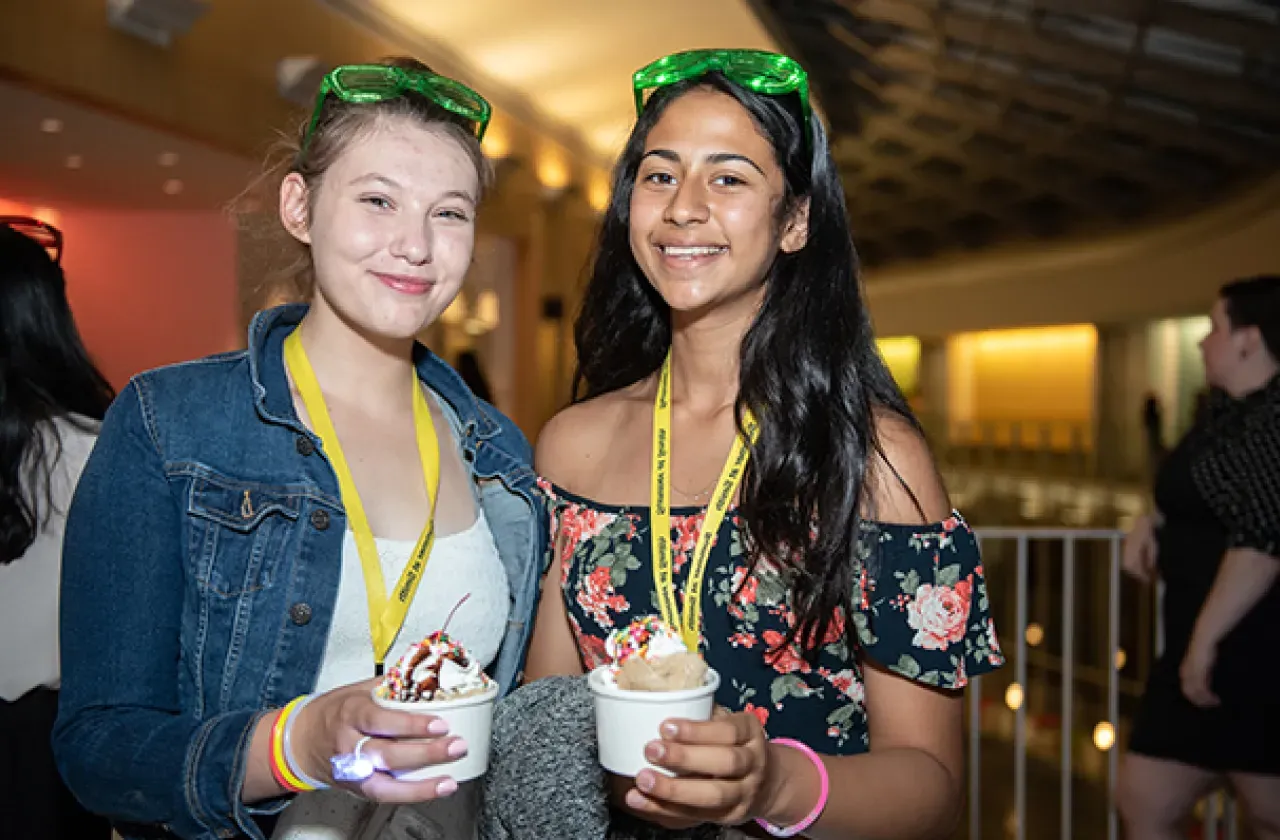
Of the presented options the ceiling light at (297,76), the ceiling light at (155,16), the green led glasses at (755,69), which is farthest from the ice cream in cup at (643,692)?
the ceiling light at (297,76)

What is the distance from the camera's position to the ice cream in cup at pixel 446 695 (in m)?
1.15

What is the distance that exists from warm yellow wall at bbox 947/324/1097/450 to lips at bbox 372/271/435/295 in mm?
13442

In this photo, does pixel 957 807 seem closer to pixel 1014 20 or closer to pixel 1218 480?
pixel 1218 480

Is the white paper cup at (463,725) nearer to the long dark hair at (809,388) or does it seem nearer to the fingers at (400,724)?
the fingers at (400,724)

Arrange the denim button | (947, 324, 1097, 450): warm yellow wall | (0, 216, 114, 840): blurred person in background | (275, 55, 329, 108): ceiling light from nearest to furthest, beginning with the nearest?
the denim button < (0, 216, 114, 840): blurred person in background < (275, 55, 329, 108): ceiling light < (947, 324, 1097, 450): warm yellow wall

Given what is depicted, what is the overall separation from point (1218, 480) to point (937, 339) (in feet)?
50.2

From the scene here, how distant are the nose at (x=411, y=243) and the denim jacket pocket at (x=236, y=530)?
0.36 meters

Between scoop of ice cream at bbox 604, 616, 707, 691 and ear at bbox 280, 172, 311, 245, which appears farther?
ear at bbox 280, 172, 311, 245

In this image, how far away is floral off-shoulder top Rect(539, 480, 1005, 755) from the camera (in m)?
1.59

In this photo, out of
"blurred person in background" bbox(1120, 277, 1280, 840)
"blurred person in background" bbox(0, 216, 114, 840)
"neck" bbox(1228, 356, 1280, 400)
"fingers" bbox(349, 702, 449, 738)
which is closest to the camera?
"fingers" bbox(349, 702, 449, 738)

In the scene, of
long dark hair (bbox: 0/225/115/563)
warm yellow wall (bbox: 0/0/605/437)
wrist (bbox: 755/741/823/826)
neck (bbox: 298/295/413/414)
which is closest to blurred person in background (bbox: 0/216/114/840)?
long dark hair (bbox: 0/225/115/563)

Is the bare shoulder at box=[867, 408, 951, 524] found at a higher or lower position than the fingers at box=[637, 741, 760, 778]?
higher

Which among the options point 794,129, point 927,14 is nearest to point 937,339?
point 927,14

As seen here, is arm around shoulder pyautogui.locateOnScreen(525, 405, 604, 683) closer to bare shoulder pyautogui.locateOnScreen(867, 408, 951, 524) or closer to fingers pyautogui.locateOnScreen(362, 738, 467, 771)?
bare shoulder pyautogui.locateOnScreen(867, 408, 951, 524)
